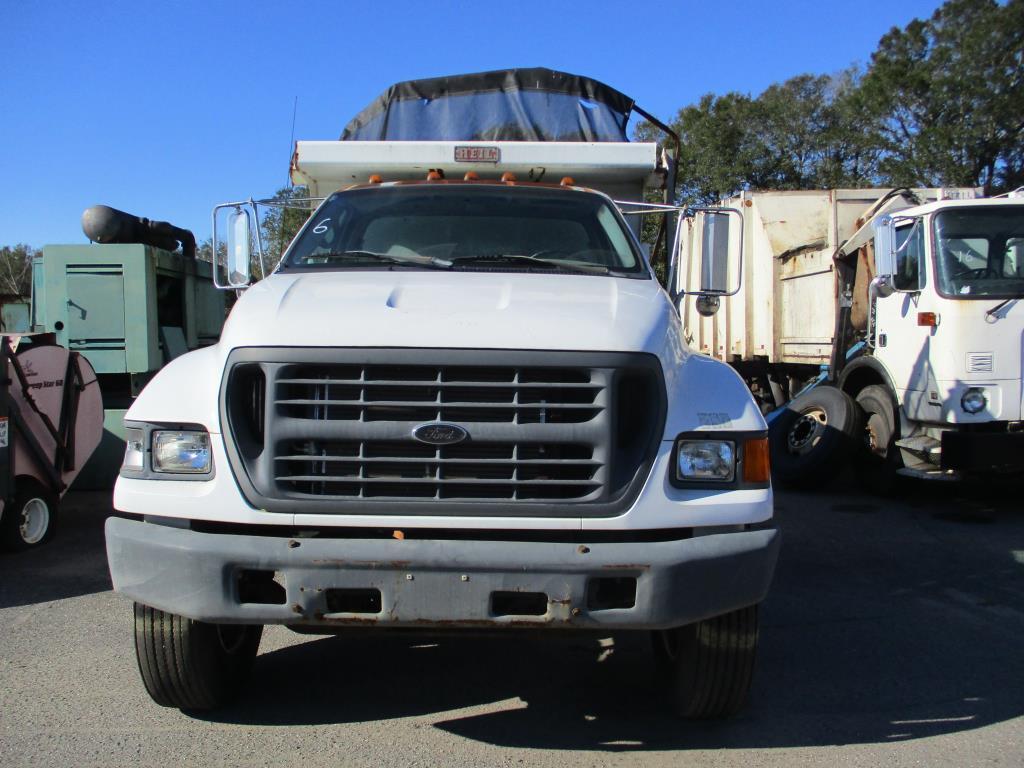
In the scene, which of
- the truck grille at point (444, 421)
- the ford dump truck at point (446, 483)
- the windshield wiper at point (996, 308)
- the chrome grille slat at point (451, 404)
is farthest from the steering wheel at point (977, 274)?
the chrome grille slat at point (451, 404)

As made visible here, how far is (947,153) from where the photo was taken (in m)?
24.6

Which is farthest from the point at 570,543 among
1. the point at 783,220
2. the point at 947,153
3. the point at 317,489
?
the point at 947,153

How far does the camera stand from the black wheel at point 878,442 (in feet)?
27.5

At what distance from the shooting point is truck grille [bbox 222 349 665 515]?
314 cm

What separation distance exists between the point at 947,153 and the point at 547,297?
24.7 meters

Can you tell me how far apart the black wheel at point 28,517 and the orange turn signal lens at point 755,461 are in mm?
5307

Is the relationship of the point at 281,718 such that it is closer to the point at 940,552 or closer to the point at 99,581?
the point at 99,581

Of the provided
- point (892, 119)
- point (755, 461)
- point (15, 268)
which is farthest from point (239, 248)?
point (15, 268)

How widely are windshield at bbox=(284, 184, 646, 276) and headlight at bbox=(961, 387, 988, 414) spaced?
168 inches

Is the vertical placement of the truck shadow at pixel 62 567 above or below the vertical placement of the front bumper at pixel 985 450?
below

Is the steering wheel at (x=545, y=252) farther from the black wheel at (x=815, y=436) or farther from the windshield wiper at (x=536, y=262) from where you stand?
the black wheel at (x=815, y=436)

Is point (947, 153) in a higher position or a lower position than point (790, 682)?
higher

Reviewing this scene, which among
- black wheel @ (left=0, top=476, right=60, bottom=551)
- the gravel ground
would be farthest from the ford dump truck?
black wheel @ (left=0, top=476, right=60, bottom=551)

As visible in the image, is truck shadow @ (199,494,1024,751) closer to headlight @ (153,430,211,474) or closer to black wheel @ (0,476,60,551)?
headlight @ (153,430,211,474)
